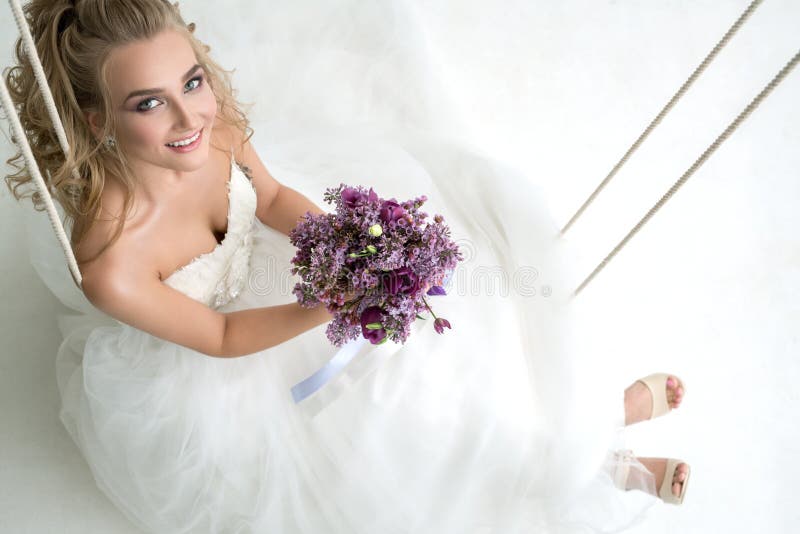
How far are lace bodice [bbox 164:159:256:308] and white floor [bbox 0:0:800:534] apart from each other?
0.66 meters

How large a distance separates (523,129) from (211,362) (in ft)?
4.91

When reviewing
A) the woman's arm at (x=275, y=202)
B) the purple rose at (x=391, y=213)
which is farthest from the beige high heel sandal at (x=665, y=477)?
the woman's arm at (x=275, y=202)

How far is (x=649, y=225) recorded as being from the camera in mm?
2199

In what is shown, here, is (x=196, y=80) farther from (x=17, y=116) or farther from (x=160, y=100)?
(x=17, y=116)

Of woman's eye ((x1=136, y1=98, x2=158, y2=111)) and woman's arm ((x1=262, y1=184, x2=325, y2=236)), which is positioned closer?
woman's eye ((x1=136, y1=98, x2=158, y2=111))

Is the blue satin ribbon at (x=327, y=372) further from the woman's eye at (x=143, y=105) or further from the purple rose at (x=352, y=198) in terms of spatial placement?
the woman's eye at (x=143, y=105)

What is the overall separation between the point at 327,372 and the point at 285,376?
0.48 ft

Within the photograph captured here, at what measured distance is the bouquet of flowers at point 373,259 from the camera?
102 centimetres

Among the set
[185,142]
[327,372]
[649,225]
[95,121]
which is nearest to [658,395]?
[649,225]

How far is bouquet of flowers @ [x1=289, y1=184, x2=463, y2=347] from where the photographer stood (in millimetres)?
1023

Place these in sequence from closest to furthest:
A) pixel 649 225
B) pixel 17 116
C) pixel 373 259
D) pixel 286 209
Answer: pixel 17 116 < pixel 373 259 < pixel 286 209 < pixel 649 225

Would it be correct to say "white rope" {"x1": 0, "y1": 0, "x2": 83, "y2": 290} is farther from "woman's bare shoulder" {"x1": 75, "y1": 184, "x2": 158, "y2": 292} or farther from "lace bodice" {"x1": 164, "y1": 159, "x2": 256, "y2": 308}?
"lace bodice" {"x1": 164, "y1": 159, "x2": 256, "y2": 308}

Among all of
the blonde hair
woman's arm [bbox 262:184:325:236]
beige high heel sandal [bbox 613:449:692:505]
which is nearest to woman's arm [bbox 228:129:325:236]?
woman's arm [bbox 262:184:325:236]

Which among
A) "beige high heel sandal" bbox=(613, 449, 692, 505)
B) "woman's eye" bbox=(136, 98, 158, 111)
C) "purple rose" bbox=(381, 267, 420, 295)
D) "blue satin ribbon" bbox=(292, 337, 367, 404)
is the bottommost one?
"beige high heel sandal" bbox=(613, 449, 692, 505)
